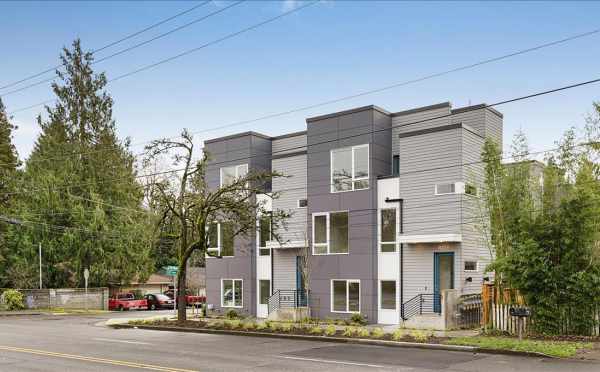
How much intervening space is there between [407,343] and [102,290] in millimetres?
35223

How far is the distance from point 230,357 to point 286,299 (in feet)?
46.2

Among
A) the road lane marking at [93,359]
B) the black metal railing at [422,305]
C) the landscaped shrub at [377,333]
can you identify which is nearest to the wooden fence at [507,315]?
the black metal railing at [422,305]

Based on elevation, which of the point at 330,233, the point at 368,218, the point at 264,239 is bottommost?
the point at 264,239

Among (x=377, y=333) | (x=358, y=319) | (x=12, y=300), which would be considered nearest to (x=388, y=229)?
(x=358, y=319)

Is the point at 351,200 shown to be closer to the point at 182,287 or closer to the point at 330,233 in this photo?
the point at 330,233

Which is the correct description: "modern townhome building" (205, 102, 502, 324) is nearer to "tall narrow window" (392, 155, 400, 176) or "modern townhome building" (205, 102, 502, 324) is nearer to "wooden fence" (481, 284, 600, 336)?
"tall narrow window" (392, 155, 400, 176)

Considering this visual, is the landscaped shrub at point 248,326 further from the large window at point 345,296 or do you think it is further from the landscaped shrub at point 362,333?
the large window at point 345,296

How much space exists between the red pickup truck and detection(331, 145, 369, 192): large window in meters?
24.8

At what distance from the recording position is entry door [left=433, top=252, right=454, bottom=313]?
24281 millimetres

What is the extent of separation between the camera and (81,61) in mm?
55688

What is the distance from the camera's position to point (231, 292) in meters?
32.5

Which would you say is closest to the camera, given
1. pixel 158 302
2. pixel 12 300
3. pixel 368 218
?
pixel 368 218

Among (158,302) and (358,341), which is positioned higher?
(358,341)

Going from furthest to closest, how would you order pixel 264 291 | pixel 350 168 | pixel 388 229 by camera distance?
→ pixel 264 291 → pixel 350 168 → pixel 388 229
